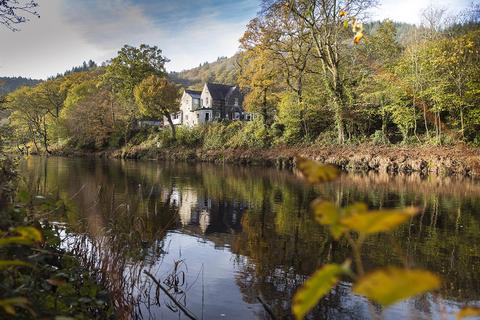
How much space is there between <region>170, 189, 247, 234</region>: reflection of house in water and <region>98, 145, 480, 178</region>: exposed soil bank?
31.3 feet

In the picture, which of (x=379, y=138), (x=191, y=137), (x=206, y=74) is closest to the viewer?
(x=379, y=138)

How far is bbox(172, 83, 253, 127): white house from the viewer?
69188 mm

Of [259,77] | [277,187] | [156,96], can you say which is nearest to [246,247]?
[277,187]

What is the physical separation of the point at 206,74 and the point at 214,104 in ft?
266

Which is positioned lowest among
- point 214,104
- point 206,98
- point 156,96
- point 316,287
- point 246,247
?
point 246,247

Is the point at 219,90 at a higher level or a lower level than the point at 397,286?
higher

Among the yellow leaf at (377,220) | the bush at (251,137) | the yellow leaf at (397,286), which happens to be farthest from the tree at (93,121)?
the yellow leaf at (397,286)

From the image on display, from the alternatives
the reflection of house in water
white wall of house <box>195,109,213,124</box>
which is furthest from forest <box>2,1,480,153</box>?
white wall of house <box>195,109,213,124</box>

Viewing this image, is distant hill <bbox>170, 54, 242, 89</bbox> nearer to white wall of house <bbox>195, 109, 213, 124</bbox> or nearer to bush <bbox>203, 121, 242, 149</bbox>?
white wall of house <bbox>195, 109, 213, 124</bbox>

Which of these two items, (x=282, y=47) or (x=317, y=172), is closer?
(x=317, y=172)

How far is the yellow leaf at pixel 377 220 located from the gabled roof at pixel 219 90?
69.0 metres

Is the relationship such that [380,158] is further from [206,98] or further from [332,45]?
[206,98]

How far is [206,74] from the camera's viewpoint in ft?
482

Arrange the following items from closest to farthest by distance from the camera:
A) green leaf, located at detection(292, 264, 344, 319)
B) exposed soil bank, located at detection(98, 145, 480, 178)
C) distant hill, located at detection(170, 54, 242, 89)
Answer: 1. green leaf, located at detection(292, 264, 344, 319)
2. exposed soil bank, located at detection(98, 145, 480, 178)
3. distant hill, located at detection(170, 54, 242, 89)
